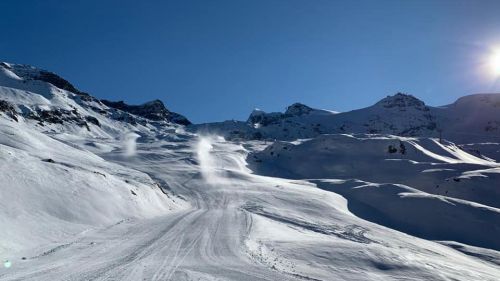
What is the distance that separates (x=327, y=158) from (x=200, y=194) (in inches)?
1577

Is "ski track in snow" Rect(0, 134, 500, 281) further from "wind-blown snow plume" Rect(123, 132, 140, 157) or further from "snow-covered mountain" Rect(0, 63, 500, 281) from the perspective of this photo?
"wind-blown snow plume" Rect(123, 132, 140, 157)

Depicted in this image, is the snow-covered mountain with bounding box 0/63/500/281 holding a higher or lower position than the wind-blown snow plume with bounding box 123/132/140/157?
lower

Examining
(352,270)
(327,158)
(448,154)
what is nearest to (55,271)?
(352,270)

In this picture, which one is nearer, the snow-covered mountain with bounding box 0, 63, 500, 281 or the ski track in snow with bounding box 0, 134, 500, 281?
the ski track in snow with bounding box 0, 134, 500, 281

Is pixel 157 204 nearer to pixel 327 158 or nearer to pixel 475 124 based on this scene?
pixel 327 158

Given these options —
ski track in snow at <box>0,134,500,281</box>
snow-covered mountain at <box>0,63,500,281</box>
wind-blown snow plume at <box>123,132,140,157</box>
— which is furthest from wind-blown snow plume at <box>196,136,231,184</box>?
ski track in snow at <box>0,134,500,281</box>

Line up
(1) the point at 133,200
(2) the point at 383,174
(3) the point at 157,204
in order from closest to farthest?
(1) the point at 133,200
(3) the point at 157,204
(2) the point at 383,174

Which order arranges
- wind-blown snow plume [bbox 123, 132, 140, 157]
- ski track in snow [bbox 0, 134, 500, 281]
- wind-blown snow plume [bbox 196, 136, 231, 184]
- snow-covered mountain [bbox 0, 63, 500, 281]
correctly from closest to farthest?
ski track in snow [bbox 0, 134, 500, 281] → snow-covered mountain [bbox 0, 63, 500, 281] → wind-blown snow plume [bbox 196, 136, 231, 184] → wind-blown snow plume [bbox 123, 132, 140, 157]

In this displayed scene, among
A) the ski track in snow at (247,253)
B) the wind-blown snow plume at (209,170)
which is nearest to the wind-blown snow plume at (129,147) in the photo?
the wind-blown snow plume at (209,170)

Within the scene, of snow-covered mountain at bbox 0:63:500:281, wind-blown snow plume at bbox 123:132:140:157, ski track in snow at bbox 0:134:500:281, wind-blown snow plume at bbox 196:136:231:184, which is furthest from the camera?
wind-blown snow plume at bbox 123:132:140:157

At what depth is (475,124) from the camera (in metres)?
192

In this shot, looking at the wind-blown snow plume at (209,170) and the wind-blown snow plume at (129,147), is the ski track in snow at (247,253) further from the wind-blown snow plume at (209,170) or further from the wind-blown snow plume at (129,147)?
the wind-blown snow plume at (129,147)

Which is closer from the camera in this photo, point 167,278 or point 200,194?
point 167,278

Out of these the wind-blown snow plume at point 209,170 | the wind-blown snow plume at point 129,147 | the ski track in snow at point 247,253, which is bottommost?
the ski track in snow at point 247,253
